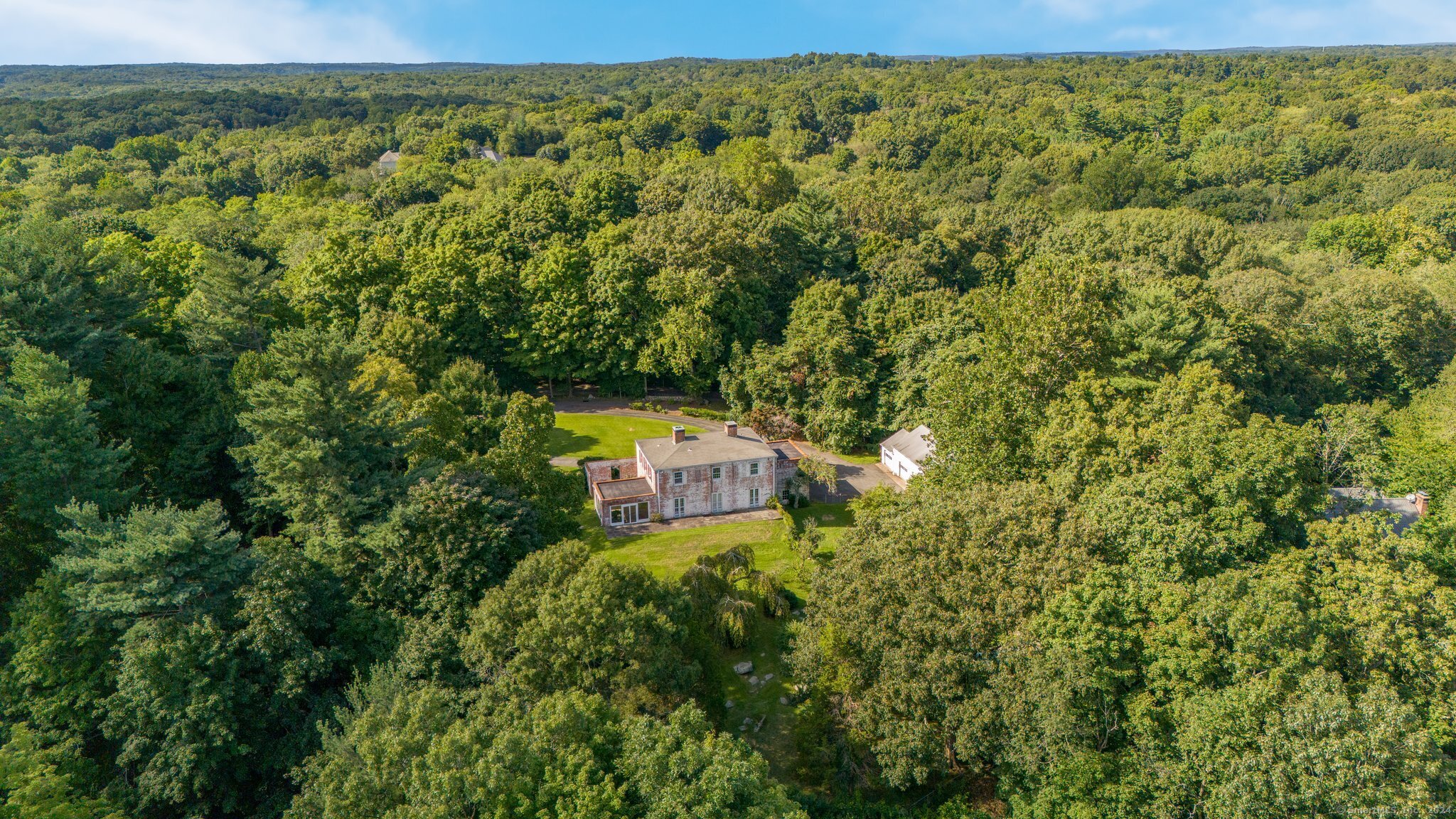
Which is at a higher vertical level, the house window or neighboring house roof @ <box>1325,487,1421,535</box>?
neighboring house roof @ <box>1325,487,1421,535</box>

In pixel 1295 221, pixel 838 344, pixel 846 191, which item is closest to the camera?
pixel 838 344

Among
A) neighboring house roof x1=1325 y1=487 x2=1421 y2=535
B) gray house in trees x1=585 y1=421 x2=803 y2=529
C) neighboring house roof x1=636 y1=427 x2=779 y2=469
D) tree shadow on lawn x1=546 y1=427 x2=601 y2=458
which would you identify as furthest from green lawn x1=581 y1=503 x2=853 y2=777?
neighboring house roof x1=1325 y1=487 x2=1421 y2=535

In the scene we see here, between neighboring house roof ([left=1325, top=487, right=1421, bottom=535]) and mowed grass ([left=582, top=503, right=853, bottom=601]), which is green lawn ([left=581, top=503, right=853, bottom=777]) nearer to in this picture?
mowed grass ([left=582, top=503, right=853, bottom=601])

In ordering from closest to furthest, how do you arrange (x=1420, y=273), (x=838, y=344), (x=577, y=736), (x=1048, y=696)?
(x=577, y=736) → (x=1048, y=696) → (x=838, y=344) → (x=1420, y=273)

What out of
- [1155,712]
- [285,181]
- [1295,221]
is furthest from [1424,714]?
[285,181]

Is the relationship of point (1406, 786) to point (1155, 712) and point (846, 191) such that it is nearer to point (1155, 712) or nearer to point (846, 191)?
point (1155, 712)

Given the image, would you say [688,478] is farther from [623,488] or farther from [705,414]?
[705,414]

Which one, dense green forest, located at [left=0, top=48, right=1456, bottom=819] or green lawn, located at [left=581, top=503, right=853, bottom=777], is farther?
green lawn, located at [left=581, top=503, right=853, bottom=777]

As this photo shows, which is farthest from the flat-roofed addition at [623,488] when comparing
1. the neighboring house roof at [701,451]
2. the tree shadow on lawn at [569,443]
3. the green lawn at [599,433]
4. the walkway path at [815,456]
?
the tree shadow on lawn at [569,443]
